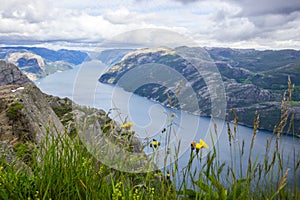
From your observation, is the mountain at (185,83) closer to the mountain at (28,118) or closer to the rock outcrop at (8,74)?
the mountain at (28,118)

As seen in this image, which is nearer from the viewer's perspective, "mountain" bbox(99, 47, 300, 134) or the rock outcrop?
"mountain" bbox(99, 47, 300, 134)

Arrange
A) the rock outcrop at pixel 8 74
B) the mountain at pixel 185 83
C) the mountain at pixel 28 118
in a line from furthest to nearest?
the rock outcrop at pixel 8 74 < the mountain at pixel 185 83 < the mountain at pixel 28 118

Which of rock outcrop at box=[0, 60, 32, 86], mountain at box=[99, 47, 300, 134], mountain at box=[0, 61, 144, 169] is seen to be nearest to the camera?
mountain at box=[0, 61, 144, 169]

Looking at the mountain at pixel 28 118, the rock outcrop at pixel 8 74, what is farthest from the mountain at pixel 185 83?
the rock outcrop at pixel 8 74

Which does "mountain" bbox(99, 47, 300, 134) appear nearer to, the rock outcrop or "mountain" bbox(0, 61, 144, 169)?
"mountain" bbox(0, 61, 144, 169)

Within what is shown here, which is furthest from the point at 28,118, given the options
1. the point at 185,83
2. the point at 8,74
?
the point at 8,74

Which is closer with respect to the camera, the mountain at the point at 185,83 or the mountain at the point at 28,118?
the mountain at the point at 28,118

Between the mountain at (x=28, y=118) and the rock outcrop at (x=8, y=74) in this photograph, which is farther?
the rock outcrop at (x=8, y=74)

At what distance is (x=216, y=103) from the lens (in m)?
4.79

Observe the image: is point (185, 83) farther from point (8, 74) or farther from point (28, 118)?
point (8, 74)

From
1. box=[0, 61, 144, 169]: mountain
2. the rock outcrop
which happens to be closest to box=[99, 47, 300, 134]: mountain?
box=[0, 61, 144, 169]: mountain

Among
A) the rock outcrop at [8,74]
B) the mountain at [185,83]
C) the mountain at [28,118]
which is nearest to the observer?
the mountain at [28,118]

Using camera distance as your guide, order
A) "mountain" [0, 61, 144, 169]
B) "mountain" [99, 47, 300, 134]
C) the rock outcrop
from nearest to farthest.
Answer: "mountain" [0, 61, 144, 169] < "mountain" [99, 47, 300, 134] < the rock outcrop

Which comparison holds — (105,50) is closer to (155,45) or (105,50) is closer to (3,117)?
(155,45)
